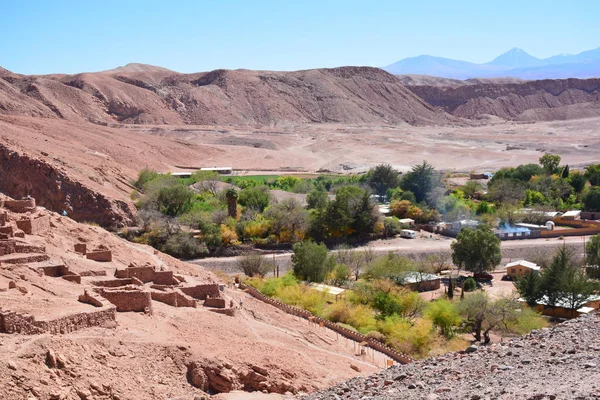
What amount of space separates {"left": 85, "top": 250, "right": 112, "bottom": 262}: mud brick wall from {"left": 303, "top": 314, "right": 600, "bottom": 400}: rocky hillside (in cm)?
1079

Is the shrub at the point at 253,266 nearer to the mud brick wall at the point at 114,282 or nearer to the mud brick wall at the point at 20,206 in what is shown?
the mud brick wall at the point at 20,206

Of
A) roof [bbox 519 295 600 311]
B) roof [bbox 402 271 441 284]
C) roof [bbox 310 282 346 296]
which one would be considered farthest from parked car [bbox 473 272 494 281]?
roof [bbox 310 282 346 296]

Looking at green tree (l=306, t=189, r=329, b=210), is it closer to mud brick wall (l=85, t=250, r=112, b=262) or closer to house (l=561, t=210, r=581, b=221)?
house (l=561, t=210, r=581, b=221)

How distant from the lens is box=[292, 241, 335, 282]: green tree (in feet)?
112

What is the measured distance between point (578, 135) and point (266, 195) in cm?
7347

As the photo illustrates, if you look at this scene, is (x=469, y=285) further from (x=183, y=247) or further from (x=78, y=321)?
(x=78, y=321)

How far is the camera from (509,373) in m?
11.9

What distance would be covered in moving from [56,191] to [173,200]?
6.97 meters

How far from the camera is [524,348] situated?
531 inches

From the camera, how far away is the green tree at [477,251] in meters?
36.9

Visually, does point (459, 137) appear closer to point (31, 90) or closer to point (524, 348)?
point (31, 90)

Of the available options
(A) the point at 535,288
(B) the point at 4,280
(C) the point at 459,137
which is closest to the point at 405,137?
(C) the point at 459,137

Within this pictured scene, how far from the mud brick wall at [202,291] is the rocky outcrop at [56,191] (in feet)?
76.1

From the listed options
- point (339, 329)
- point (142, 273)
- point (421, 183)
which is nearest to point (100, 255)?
point (142, 273)
